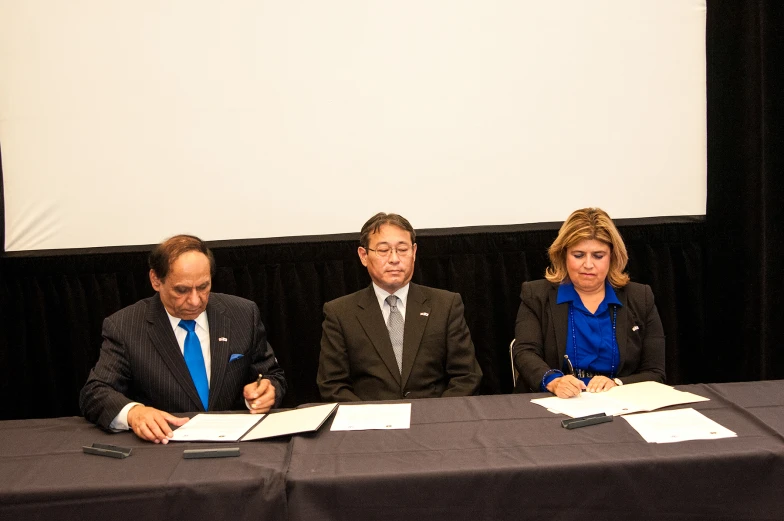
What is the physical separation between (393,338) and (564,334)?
68cm

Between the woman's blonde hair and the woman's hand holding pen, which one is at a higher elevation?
the woman's blonde hair

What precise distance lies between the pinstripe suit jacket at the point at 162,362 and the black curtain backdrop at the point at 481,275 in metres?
1.14

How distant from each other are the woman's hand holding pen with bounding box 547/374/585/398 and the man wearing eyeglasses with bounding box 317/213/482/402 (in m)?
0.50

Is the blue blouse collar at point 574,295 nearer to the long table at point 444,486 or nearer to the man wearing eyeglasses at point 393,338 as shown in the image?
the man wearing eyeglasses at point 393,338

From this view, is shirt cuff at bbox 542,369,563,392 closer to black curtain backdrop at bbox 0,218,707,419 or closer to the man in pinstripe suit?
the man in pinstripe suit

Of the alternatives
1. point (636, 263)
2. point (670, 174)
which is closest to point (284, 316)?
point (636, 263)

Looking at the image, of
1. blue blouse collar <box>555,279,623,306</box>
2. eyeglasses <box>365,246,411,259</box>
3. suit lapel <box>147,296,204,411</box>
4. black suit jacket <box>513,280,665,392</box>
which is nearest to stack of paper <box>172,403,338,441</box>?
suit lapel <box>147,296,204,411</box>

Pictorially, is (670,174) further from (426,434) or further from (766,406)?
(426,434)

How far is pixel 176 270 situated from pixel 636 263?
2465mm

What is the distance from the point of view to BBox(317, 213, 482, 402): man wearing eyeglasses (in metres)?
2.84

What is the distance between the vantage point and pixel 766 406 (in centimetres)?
207

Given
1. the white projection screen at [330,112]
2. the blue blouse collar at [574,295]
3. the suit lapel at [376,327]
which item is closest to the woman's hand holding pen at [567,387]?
the blue blouse collar at [574,295]

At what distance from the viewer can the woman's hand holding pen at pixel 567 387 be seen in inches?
90.3

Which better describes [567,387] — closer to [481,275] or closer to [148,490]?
[148,490]
